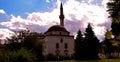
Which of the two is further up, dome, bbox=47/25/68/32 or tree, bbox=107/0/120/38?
dome, bbox=47/25/68/32

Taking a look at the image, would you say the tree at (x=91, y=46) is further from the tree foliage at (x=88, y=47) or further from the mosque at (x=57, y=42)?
the mosque at (x=57, y=42)

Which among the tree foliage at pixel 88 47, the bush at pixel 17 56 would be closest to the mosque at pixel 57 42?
the tree foliage at pixel 88 47

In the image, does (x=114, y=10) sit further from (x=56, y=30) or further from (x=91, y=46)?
(x=56, y=30)

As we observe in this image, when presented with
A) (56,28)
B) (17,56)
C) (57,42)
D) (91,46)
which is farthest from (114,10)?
(57,42)

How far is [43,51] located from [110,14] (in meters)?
105

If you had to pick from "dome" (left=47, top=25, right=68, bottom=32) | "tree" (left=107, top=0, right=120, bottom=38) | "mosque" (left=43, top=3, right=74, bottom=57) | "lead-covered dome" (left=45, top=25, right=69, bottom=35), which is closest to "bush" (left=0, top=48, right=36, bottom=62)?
"tree" (left=107, top=0, right=120, bottom=38)

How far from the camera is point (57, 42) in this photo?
362ft

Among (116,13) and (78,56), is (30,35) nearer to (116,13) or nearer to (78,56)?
(78,56)

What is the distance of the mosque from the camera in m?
109

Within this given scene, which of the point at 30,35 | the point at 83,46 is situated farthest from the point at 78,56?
the point at 30,35

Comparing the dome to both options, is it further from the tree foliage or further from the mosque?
the tree foliage

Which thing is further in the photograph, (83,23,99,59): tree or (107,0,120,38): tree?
(83,23,99,59): tree

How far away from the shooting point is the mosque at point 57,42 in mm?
108938

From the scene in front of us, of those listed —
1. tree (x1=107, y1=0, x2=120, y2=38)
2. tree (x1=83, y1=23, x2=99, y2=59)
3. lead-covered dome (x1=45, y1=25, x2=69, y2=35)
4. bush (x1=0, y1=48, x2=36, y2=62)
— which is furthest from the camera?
lead-covered dome (x1=45, y1=25, x2=69, y2=35)
